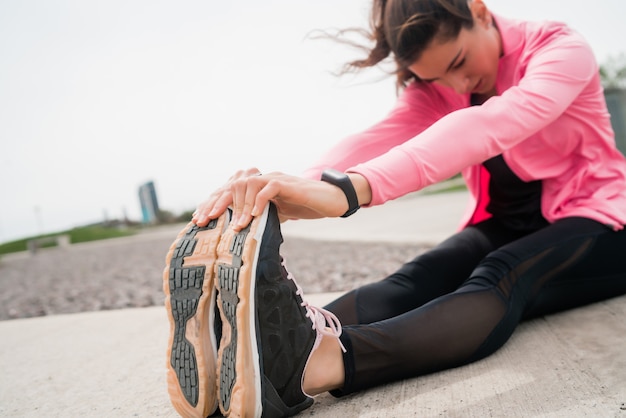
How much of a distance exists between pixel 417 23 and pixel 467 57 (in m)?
0.25

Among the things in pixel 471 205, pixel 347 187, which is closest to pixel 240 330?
pixel 347 187

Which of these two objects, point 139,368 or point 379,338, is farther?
point 139,368

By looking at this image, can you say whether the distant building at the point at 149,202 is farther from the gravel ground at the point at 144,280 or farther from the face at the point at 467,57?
the face at the point at 467,57

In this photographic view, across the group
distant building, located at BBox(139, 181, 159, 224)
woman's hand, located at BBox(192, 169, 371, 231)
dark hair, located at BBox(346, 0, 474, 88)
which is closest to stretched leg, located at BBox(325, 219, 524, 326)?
woman's hand, located at BBox(192, 169, 371, 231)

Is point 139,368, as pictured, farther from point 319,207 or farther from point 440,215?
point 440,215

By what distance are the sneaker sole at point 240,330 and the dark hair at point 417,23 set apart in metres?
0.95

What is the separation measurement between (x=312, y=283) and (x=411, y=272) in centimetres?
214

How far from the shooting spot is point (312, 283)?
13.2 feet

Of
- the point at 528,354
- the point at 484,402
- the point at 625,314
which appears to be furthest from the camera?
the point at 625,314

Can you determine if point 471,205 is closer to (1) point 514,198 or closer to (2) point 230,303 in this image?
(1) point 514,198

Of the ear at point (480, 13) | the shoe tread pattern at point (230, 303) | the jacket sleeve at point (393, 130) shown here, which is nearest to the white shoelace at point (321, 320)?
the shoe tread pattern at point (230, 303)

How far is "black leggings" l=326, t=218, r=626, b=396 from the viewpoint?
4.59 feet

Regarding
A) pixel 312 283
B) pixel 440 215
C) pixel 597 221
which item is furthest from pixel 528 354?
pixel 440 215

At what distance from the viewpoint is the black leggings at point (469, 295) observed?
1.40 meters
